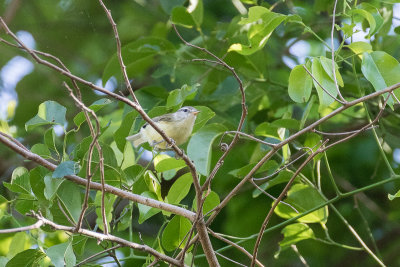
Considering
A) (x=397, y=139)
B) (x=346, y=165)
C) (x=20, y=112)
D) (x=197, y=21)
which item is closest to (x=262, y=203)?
(x=346, y=165)

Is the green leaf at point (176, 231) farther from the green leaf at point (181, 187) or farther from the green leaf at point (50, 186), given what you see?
the green leaf at point (50, 186)

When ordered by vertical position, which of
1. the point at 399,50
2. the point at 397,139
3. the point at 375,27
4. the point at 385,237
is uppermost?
the point at 375,27

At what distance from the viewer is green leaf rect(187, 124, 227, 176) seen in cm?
248

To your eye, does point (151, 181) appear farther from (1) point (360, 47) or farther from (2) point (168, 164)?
(1) point (360, 47)

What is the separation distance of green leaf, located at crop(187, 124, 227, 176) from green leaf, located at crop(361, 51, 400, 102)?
0.62 m

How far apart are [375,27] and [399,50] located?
1.25m

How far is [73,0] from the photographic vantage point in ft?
16.8

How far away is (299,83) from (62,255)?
1.06 m

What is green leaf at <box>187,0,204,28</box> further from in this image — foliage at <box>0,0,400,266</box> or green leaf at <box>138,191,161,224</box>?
green leaf at <box>138,191,161,224</box>

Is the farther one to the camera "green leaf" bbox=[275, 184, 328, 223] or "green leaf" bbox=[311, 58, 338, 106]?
"green leaf" bbox=[275, 184, 328, 223]

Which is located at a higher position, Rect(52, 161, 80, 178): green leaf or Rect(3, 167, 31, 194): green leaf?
Rect(52, 161, 80, 178): green leaf

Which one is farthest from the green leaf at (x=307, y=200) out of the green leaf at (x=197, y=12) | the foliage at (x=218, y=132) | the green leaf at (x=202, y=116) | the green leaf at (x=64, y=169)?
the green leaf at (x=64, y=169)

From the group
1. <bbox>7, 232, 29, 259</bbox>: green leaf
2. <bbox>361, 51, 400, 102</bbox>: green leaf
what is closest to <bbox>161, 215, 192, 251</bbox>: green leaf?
<bbox>7, 232, 29, 259</bbox>: green leaf

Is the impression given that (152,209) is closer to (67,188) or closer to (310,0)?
(67,188)
